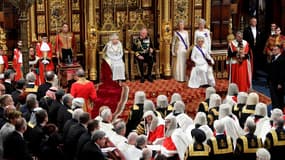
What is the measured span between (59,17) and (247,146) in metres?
8.58

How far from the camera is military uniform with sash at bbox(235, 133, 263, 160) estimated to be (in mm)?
10039

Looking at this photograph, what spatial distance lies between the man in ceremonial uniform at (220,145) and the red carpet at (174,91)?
5.83 m

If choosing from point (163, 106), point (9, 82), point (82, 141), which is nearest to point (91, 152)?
point (82, 141)

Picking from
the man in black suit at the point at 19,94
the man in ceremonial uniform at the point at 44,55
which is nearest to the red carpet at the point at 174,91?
the man in ceremonial uniform at the point at 44,55

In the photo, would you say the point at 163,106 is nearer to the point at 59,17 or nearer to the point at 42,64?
the point at 42,64

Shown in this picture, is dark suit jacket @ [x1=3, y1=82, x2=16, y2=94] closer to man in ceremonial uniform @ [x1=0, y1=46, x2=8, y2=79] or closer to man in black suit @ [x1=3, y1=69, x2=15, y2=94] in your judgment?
man in black suit @ [x1=3, y1=69, x2=15, y2=94]

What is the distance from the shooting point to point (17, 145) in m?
9.32

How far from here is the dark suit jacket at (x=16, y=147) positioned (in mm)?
9312

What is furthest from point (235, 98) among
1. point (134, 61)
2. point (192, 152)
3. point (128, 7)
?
point (128, 7)

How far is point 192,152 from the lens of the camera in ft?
31.8

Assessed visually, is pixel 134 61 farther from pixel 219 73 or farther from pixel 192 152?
pixel 192 152

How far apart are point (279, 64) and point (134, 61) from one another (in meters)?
4.04

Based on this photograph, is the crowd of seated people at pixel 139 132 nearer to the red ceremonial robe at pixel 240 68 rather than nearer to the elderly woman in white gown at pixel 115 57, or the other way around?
the elderly woman in white gown at pixel 115 57

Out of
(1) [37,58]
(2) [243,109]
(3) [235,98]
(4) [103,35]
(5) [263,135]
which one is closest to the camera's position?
(5) [263,135]
